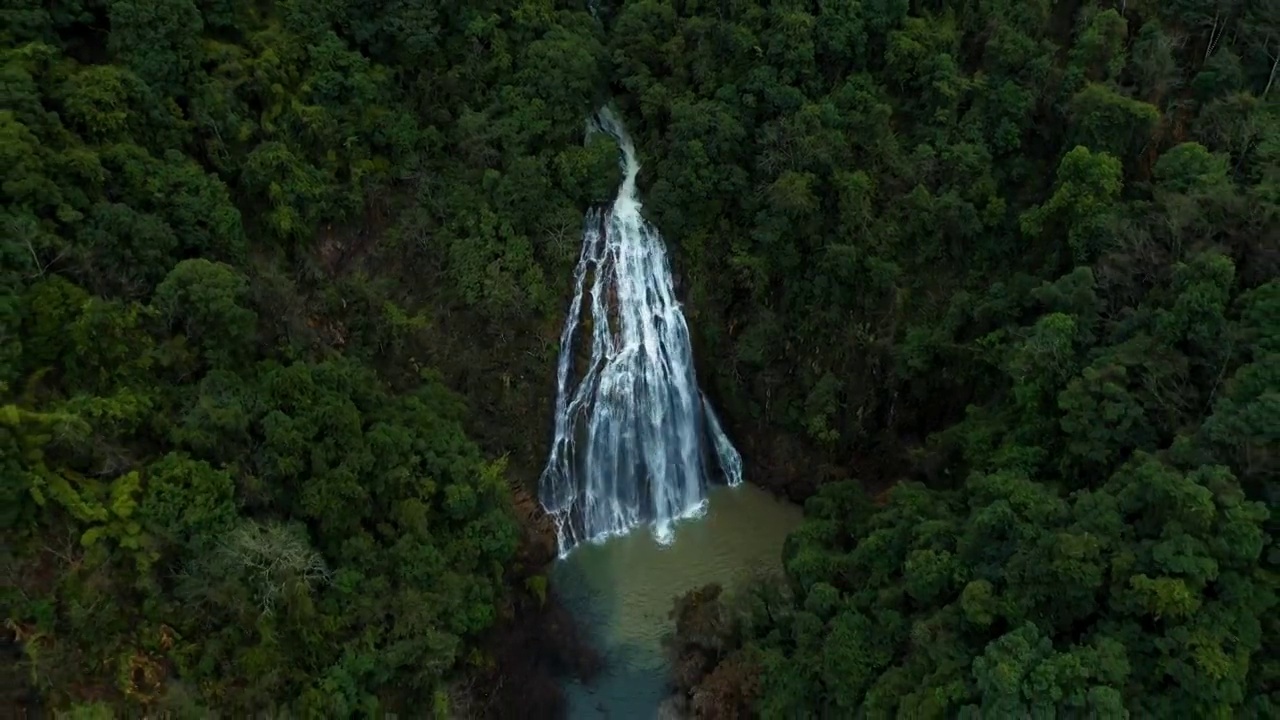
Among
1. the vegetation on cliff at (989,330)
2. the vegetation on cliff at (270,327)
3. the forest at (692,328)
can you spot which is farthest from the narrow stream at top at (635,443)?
the vegetation on cliff at (270,327)

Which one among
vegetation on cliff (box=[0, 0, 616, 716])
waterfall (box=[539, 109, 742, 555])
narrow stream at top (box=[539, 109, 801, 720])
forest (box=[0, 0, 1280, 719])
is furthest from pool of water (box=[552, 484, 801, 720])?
vegetation on cliff (box=[0, 0, 616, 716])

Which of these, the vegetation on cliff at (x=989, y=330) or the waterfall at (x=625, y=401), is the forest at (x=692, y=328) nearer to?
the vegetation on cliff at (x=989, y=330)

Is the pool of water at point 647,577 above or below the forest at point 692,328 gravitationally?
below

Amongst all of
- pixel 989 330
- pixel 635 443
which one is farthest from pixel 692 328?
pixel 989 330

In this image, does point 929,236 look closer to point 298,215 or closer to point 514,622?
point 514,622

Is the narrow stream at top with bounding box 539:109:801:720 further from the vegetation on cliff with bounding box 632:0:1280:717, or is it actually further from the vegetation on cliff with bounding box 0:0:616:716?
the vegetation on cliff with bounding box 0:0:616:716

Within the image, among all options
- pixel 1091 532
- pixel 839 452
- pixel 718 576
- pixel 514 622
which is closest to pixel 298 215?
pixel 514 622

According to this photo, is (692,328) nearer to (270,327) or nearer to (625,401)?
(625,401)
